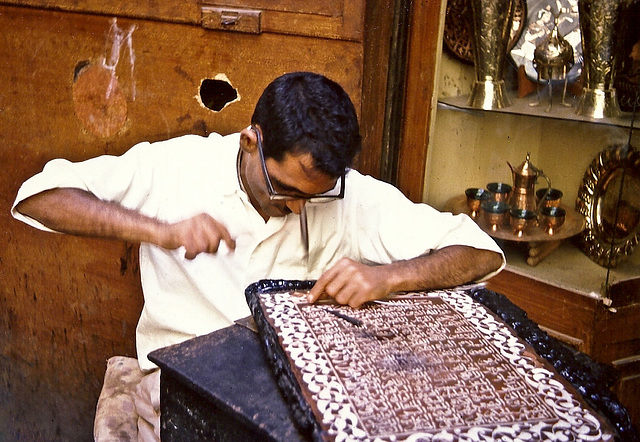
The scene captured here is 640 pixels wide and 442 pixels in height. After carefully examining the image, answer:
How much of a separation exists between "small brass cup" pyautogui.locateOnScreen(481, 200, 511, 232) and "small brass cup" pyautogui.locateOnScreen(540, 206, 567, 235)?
5.7 inches

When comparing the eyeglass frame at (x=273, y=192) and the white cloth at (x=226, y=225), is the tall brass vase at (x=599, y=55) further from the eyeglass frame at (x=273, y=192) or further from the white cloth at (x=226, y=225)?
the eyeglass frame at (x=273, y=192)

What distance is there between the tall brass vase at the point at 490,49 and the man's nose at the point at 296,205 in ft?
4.20

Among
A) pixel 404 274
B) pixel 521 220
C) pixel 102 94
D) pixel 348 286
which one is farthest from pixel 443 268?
pixel 102 94

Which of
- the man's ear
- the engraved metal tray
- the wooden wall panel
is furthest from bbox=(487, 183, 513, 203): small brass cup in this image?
the man's ear

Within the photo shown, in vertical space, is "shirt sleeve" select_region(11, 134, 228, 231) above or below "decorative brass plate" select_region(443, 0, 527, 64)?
below

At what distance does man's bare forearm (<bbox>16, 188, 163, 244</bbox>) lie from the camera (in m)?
1.66

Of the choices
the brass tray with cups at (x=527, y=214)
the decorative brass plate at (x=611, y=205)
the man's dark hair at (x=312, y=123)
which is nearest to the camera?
the man's dark hair at (x=312, y=123)

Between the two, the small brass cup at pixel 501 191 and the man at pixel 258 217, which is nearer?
the man at pixel 258 217

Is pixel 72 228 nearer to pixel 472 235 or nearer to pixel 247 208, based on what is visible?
pixel 247 208

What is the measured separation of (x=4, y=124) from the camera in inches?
95.7

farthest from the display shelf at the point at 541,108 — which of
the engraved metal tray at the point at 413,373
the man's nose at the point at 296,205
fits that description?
the engraved metal tray at the point at 413,373

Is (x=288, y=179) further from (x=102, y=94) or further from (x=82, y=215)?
(x=102, y=94)

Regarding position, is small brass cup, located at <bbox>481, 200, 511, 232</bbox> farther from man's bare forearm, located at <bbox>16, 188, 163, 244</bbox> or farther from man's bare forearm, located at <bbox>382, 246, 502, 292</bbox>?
man's bare forearm, located at <bbox>16, 188, 163, 244</bbox>

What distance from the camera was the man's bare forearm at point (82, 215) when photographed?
1.66 meters
